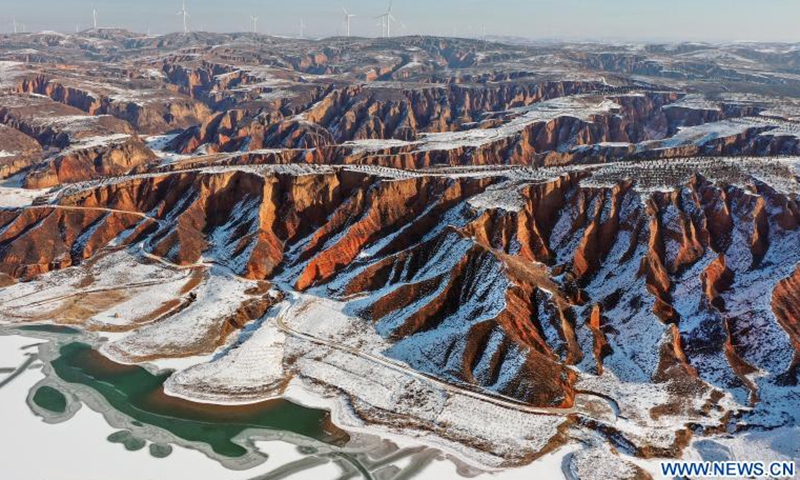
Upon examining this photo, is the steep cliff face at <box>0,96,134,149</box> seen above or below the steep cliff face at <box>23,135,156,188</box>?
above

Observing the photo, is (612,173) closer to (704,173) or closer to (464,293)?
(704,173)

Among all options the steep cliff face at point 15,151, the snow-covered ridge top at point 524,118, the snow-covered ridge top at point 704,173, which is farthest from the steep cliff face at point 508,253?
A: the steep cliff face at point 15,151

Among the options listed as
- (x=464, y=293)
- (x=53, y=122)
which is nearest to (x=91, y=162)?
(x=53, y=122)

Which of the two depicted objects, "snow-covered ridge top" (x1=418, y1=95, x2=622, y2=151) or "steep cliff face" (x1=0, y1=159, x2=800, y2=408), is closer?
"steep cliff face" (x1=0, y1=159, x2=800, y2=408)

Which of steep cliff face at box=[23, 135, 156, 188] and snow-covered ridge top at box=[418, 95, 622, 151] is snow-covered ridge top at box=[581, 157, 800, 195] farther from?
steep cliff face at box=[23, 135, 156, 188]

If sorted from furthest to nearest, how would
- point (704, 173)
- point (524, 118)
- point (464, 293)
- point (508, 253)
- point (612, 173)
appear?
point (524, 118) → point (612, 173) → point (704, 173) → point (508, 253) → point (464, 293)

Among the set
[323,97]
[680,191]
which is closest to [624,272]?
[680,191]

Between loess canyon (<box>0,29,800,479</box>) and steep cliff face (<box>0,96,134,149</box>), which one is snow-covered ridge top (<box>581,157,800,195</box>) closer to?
loess canyon (<box>0,29,800,479</box>)

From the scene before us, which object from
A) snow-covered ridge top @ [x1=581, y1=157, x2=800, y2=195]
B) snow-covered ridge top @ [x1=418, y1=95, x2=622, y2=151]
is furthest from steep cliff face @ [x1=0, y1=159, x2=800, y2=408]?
snow-covered ridge top @ [x1=418, y1=95, x2=622, y2=151]

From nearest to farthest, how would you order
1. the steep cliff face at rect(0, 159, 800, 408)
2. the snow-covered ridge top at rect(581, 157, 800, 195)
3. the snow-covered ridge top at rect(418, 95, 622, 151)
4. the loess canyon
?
the loess canyon → the steep cliff face at rect(0, 159, 800, 408) → the snow-covered ridge top at rect(581, 157, 800, 195) → the snow-covered ridge top at rect(418, 95, 622, 151)

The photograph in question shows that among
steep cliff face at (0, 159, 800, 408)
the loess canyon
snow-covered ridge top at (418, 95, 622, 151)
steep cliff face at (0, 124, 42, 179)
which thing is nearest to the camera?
the loess canyon

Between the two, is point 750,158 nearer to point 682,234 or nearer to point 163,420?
point 682,234
